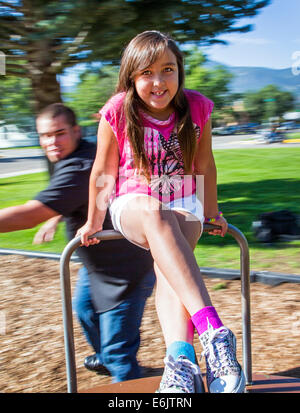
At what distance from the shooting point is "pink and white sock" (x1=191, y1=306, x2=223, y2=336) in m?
1.46

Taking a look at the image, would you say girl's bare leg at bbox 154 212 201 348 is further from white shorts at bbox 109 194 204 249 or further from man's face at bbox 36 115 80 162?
man's face at bbox 36 115 80 162

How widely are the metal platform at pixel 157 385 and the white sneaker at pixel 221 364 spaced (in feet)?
1.39

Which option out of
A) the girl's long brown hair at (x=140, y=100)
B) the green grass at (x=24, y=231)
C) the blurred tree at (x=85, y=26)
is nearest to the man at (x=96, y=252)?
the girl's long brown hair at (x=140, y=100)

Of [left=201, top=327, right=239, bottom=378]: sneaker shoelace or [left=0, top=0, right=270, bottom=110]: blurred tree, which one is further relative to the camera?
[left=0, top=0, right=270, bottom=110]: blurred tree

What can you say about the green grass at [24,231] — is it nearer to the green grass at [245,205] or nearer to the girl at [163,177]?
the green grass at [245,205]

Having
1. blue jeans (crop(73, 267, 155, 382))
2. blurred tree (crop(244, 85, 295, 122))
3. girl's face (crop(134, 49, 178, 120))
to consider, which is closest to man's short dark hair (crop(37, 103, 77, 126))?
girl's face (crop(134, 49, 178, 120))

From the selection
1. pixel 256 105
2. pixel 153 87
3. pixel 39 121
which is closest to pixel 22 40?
pixel 39 121

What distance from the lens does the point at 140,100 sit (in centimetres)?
188

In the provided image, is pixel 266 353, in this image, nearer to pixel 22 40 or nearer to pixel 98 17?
pixel 98 17

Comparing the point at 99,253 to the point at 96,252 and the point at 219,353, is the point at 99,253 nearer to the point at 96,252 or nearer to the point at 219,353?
the point at 96,252

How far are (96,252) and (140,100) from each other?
68cm

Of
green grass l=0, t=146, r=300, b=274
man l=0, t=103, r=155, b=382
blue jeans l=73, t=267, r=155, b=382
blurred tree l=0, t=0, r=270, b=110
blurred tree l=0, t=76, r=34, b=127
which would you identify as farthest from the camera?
blurred tree l=0, t=76, r=34, b=127

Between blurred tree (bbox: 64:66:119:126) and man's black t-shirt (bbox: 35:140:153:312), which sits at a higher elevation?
blurred tree (bbox: 64:66:119:126)
